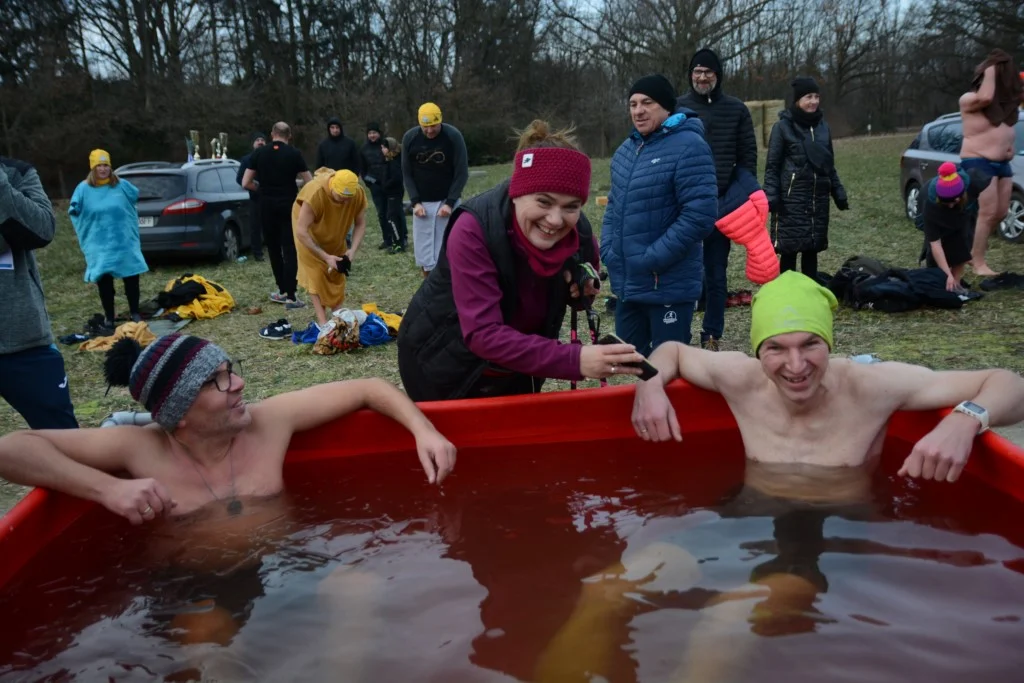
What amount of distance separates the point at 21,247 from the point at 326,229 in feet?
13.0

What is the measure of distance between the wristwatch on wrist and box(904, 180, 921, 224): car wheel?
9948 mm

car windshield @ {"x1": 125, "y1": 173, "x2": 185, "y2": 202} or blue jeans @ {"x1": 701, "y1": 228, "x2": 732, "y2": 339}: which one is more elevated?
car windshield @ {"x1": 125, "y1": 173, "x2": 185, "y2": 202}

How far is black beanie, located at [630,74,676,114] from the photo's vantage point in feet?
15.4

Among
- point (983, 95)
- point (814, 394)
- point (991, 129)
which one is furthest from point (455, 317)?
point (991, 129)

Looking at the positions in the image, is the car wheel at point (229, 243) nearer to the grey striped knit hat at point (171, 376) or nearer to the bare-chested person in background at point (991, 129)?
the bare-chested person in background at point (991, 129)

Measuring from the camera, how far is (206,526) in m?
3.38

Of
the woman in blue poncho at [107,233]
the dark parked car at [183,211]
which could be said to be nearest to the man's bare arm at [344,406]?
the woman in blue poncho at [107,233]

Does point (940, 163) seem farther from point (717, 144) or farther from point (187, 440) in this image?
point (187, 440)

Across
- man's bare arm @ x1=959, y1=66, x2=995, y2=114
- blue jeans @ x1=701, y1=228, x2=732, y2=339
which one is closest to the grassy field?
blue jeans @ x1=701, y1=228, x2=732, y2=339

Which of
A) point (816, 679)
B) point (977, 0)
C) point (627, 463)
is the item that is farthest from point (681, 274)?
point (977, 0)

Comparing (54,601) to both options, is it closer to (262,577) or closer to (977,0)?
(262,577)

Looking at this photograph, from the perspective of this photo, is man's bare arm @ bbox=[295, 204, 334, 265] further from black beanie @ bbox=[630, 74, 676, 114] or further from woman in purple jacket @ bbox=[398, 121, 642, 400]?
woman in purple jacket @ bbox=[398, 121, 642, 400]

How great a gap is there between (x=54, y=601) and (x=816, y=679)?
8.21 feet

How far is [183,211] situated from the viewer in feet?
41.5
